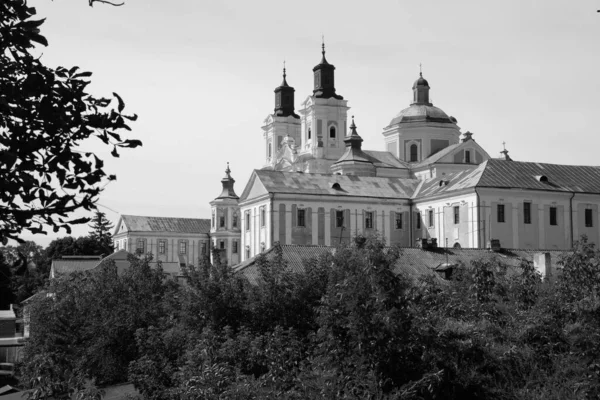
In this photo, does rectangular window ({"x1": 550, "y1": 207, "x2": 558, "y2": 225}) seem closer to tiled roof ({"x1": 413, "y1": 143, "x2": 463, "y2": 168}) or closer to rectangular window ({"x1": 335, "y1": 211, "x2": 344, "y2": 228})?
rectangular window ({"x1": 335, "y1": 211, "x2": 344, "y2": 228})

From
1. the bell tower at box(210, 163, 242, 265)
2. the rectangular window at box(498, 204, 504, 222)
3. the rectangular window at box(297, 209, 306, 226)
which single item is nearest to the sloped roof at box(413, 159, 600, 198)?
the rectangular window at box(498, 204, 504, 222)

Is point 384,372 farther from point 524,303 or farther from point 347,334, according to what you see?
point 524,303

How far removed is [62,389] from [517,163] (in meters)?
46.5

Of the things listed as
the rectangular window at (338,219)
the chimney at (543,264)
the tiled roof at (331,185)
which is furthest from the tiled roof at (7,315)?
the chimney at (543,264)

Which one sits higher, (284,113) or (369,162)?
(284,113)

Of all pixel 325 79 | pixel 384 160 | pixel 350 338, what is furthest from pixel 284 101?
pixel 350 338

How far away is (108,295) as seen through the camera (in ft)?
101

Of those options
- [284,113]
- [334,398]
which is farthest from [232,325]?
[284,113]

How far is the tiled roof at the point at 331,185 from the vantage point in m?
61.1

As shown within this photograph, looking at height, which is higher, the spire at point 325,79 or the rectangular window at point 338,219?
the spire at point 325,79

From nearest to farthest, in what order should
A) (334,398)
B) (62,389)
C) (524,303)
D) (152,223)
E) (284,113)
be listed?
1. (334,398)
2. (62,389)
3. (524,303)
4. (284,113)
5. (152,223)

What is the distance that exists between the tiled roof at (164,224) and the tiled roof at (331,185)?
1711 inches

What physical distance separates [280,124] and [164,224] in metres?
20.1

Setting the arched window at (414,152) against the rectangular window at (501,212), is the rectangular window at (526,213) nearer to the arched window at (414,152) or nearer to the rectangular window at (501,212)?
the rectangular window at (501,212)
